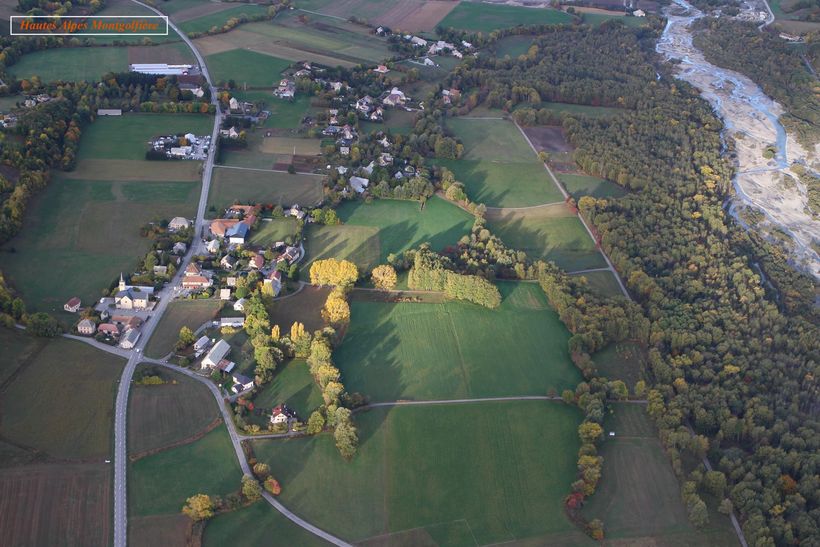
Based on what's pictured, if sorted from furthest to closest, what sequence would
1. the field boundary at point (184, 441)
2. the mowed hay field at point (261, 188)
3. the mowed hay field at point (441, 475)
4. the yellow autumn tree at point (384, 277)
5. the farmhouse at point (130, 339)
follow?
the mowed hay field at point (261, 188)
the yellow autumn tree at point (384, 277)
the farmhouse at point (130, 339)
the field boundary at point (184, 441)
the mowed hay field at point (441, 475)

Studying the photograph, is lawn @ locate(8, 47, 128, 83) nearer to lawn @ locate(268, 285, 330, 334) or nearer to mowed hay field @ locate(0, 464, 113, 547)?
lawn @ locate(268, 285, 330, 334)

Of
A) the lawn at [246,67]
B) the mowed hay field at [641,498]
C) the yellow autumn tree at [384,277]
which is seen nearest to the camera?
the mowed hay field at [641,498]

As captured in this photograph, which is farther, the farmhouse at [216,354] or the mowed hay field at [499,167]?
the mowed hay field at [499,167]

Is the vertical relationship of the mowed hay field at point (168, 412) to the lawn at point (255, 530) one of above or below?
below

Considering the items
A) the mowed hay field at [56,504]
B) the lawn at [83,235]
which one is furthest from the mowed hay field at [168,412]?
the lawn at [83,235]

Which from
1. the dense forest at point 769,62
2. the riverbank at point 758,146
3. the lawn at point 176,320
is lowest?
the lawn at point 176,320

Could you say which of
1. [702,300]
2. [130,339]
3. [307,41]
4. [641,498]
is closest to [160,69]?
[307,41]

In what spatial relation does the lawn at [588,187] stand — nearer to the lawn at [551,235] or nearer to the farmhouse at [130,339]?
the lawn at [551,235]

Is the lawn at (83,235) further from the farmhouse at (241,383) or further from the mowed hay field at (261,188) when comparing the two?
the farmhouse at (241,383)
